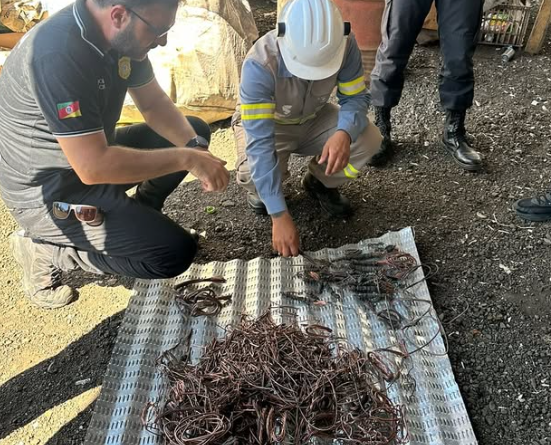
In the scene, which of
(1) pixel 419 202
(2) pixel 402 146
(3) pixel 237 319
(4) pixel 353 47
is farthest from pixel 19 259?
(2) pixel 402 146

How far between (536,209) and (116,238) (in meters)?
2.16

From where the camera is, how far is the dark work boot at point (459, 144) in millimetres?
3143

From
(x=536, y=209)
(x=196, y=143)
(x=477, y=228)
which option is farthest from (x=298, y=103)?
(x=536, y=209)

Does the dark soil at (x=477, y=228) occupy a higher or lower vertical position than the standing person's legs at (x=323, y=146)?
lower

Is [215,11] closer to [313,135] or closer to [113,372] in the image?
[313,135]

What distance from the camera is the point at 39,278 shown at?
2400 mm

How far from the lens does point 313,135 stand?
266 centimetres

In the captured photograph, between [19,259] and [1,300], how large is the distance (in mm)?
229

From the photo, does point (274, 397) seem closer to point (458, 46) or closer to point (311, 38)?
point (311, 38)

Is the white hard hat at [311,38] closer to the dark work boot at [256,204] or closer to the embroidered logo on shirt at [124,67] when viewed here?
the embroidered logo on shirt at [124,67]

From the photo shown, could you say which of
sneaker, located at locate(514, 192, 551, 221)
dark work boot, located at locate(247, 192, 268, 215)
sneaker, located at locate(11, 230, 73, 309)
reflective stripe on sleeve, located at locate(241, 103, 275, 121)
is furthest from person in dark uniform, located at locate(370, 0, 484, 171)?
sneaker, located at locate(11, 230, 73, 309)

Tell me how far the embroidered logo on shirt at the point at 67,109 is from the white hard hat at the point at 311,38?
0.89 metres

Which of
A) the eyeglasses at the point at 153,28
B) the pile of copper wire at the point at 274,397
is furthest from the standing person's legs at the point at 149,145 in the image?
the pile of copper wire at the point at 274,397

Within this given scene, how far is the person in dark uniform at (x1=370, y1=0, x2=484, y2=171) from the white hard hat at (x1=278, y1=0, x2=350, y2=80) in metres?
0.86
